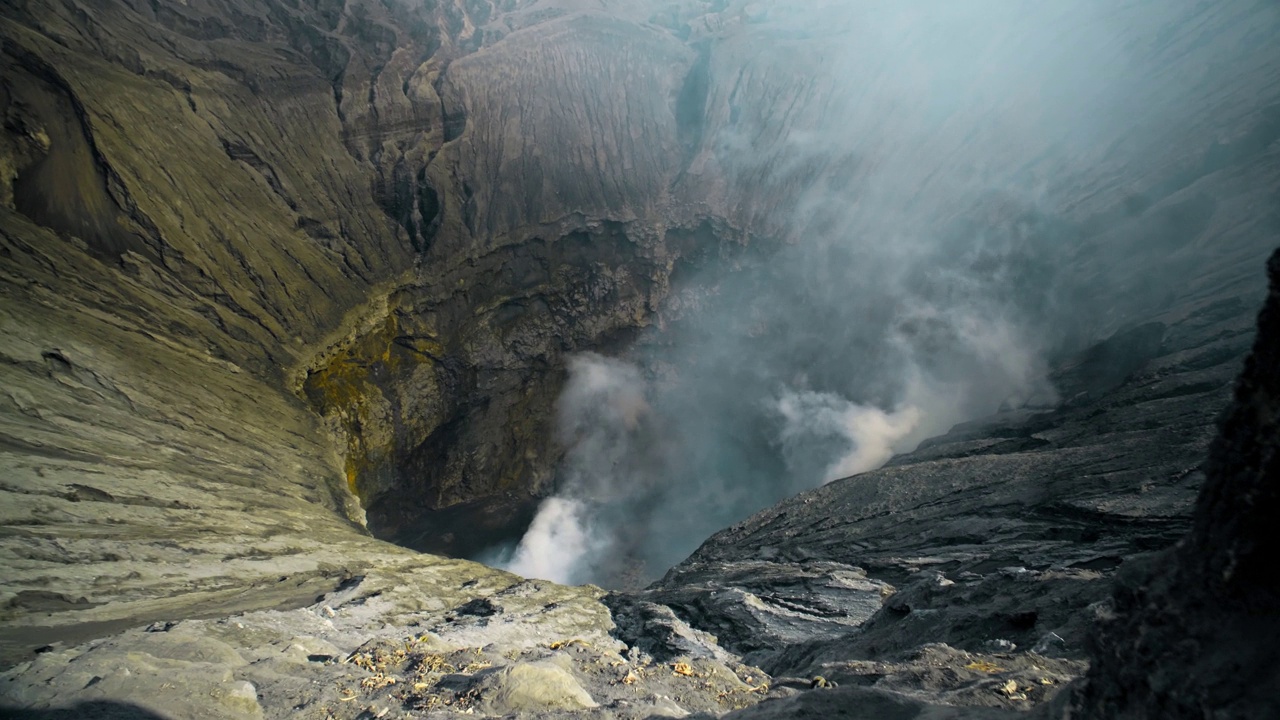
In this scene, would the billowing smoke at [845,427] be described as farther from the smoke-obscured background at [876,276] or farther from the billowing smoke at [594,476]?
the billowing smoke at [594,476]

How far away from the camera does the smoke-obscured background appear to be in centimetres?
4656

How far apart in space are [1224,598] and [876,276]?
60.2m

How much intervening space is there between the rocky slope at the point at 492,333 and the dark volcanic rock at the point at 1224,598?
34 centimetres

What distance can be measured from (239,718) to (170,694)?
1030 mm

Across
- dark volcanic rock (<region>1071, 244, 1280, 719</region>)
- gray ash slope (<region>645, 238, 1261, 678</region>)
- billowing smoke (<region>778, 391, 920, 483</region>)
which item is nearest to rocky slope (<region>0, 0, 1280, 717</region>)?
gray ash slope (<region>645, 238, 1261, 678</region>)

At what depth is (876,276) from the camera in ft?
200

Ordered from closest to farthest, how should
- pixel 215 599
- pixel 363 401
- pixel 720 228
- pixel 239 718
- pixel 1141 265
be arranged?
pixel 239 718 < pixel 215 599 < pixel 1141 265 < pixel 363 401 < pixel 720 228

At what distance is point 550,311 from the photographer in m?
63.0

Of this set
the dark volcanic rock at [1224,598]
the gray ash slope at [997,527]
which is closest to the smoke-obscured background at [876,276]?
the gray ash slope at [997,527]

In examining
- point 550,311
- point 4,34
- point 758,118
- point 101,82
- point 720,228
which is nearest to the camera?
point 4,34

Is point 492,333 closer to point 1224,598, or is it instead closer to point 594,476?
point 594,476

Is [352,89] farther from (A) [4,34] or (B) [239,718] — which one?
(B) [239,718]

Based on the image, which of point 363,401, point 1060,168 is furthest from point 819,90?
point 363,401

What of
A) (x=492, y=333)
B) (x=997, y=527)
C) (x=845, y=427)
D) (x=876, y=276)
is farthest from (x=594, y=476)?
(x=997, y=527)
